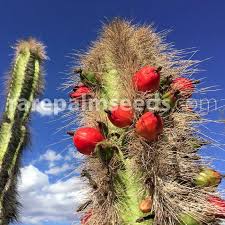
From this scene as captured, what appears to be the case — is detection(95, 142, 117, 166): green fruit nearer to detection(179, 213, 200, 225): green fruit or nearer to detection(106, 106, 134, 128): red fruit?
detection(106, 106, 134, 128): red fruit

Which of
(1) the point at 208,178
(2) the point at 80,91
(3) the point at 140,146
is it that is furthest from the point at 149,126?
(2) the point at 80,91

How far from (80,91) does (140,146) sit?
2.43ft

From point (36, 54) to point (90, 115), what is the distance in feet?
16.7

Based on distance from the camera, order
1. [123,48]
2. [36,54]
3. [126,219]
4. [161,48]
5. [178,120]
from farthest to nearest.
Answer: [36,54], [161,48], [123,48], [178,120], [126,219]

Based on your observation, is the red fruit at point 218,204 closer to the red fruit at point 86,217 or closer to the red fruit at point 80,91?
the red fruit at point 86,217

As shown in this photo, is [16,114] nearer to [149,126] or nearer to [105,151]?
[105,151]

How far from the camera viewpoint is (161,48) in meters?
3.41

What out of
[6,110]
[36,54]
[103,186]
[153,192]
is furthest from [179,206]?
[36,54]

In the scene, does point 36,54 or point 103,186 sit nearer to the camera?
point 103,186

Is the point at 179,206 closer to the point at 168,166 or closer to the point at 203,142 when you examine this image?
the point at 168,166

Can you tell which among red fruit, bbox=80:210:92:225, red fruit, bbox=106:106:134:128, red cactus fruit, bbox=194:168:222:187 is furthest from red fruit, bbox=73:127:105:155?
red cactus fruit, bbox=194:168:222:187

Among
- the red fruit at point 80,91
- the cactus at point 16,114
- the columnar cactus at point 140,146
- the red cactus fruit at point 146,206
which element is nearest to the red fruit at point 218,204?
the columnar cactus at point 140,146

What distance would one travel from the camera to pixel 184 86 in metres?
3.12

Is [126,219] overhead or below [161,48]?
below
